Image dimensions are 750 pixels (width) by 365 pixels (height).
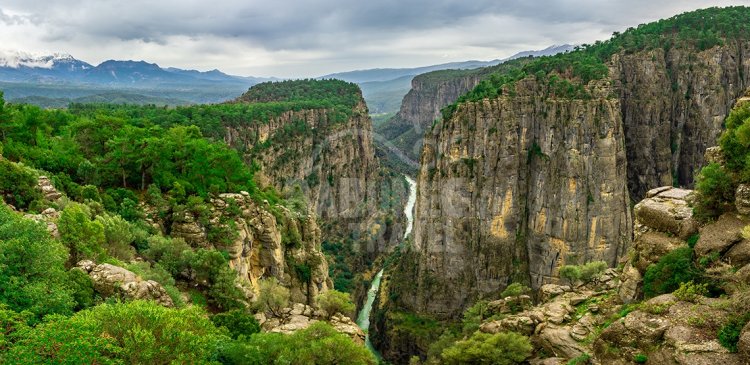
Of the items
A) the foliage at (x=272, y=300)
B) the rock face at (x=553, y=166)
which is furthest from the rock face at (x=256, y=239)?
the rock face at (x=553, y=166)

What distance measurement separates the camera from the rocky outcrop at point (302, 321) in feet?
76.4

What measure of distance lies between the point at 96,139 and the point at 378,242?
69454 millimetres

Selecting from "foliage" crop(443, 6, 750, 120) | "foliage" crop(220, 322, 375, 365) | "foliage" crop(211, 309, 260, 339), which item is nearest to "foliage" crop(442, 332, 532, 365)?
"foliage" crop(220, 322, 375, 365)

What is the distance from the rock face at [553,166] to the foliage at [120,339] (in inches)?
2048

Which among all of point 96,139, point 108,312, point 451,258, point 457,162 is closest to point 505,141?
point 457,162

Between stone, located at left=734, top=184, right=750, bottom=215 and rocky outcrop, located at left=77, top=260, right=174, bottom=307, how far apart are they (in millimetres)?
20718

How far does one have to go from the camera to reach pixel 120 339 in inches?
517

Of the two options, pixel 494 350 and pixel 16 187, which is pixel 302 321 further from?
pixel 16 187

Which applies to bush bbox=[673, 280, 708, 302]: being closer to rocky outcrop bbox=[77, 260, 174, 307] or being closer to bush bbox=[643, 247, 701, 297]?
bush bbox=[643, 247, 701, 297]

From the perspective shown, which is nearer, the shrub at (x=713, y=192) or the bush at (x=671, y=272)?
the bush at (x=671, y=272)

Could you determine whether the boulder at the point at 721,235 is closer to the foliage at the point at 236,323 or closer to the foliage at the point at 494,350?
the foliage at the point at 494,350

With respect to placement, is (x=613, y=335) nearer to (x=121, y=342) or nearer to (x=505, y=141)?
(x=121, y=342)

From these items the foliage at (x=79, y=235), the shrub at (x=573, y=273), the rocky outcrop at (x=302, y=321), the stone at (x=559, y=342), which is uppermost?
the foliage at (x=79, y=235)

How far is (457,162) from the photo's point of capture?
6438cm
